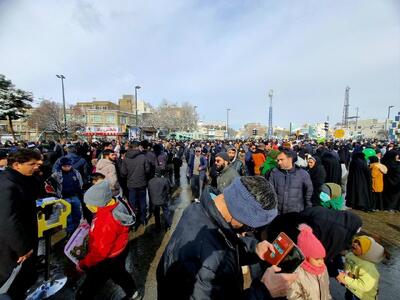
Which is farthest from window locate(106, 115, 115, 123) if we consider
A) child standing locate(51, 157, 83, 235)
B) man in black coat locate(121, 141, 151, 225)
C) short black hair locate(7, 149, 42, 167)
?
short black hair locate(7, 149, 42, 167)

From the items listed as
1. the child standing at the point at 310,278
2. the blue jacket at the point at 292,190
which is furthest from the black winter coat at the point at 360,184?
the child standing at the point at 310,278

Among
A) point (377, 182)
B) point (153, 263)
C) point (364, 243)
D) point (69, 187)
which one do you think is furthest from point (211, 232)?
point (377, 182)

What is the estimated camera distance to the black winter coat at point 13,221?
101 inches

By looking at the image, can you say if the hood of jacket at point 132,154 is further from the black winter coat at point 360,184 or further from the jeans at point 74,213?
the black winter coat at point 360,184

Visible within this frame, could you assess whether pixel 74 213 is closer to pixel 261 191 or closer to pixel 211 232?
pixel 211 232

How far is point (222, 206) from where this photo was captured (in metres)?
1.44

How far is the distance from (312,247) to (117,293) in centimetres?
287

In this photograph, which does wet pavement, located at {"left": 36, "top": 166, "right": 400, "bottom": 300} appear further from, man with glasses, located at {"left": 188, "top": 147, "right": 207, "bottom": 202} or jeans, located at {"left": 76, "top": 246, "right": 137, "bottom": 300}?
man with glasses, located at {"left": 188, "top": 147, "right": 207, "bottom": 202}

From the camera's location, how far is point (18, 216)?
266 cm

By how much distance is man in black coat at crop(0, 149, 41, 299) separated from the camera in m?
2.58

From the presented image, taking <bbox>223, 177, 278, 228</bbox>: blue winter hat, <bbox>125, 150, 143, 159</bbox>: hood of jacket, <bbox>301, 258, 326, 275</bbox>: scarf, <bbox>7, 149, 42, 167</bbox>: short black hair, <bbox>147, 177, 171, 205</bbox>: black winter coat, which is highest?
<bbox>7, 149, 42, 167</bbox>: short black hair

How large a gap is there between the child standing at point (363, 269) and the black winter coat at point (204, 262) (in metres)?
1.95

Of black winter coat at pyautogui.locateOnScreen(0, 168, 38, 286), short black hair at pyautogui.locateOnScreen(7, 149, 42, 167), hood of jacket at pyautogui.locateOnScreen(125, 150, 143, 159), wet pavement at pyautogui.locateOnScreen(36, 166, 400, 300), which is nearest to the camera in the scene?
black winter coat at pyautogui.locateOnScreen(0, 168, 38, 286)

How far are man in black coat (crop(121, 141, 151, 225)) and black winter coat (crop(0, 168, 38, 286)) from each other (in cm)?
301
